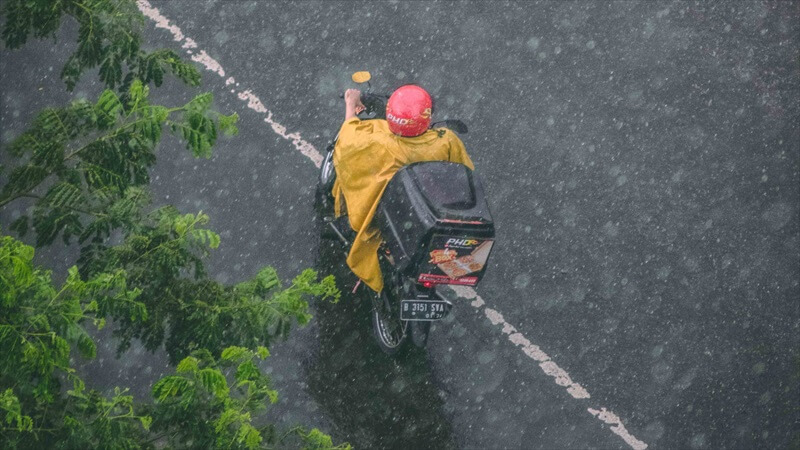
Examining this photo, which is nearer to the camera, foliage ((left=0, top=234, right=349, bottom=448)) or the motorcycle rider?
foliage ((left=0, top=234, right=349, bottom=448))

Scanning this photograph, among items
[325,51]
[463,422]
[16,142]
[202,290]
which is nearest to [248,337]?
[202,290]

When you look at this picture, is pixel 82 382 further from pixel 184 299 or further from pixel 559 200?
pixel 559 200

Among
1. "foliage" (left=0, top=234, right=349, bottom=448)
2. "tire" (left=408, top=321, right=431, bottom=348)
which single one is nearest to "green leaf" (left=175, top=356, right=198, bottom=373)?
"foliage" (left=0, top=234, right=349, bottom=448)

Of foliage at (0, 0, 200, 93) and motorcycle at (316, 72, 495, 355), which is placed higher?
foliage at (0, 0, 200, 93)

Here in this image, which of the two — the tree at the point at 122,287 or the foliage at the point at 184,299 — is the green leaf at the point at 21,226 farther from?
the foliage at the point at 184,299

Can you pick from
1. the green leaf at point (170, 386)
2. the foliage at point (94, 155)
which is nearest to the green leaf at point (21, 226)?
the foliage at point (94, 155)

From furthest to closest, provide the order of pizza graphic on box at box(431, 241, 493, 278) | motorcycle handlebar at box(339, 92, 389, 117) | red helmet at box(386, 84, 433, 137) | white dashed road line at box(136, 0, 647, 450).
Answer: white dashed road line at box(136, 0, 647, 450), motorcycle handlebar at box(339, 92, 389, 117), red helmet at box(386, 84, 433, 137), pizza graphic on box at box(431, 241, 493, 278)

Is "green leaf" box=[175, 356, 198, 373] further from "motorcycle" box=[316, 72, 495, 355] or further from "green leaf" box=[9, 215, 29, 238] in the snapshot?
"motorcycle" box=[316, 72, 495, 355]
